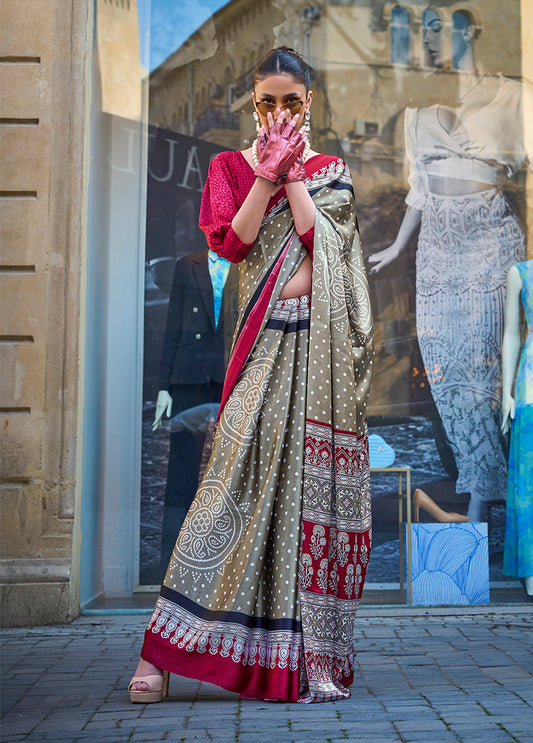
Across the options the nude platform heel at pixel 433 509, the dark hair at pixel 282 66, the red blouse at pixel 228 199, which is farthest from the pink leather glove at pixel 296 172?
the nude platform heel at pixel 433 509

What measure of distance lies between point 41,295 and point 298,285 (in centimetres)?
200

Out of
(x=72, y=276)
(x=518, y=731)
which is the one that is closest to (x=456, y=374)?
(x=72, y=276)

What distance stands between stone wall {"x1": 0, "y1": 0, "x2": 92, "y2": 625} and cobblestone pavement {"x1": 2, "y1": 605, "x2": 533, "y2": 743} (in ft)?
1.39

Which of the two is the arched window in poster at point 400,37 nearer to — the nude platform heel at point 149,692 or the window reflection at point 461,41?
the window reflection at point 461,41

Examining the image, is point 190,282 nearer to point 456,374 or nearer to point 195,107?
point 195,107

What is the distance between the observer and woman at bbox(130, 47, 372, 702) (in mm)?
2867

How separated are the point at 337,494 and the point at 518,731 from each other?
3.07 feet

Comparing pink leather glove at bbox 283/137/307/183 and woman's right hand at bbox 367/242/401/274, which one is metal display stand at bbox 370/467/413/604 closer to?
woman's right hand at bbox 367/242/401/274

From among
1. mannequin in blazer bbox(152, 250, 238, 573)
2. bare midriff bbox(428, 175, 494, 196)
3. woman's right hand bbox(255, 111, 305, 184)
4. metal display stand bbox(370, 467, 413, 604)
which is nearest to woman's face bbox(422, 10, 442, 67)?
bare midriff bbox(428, 175, 494, 196)

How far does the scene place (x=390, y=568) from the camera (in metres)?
5.07

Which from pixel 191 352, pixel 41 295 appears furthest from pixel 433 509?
pixel 41 295

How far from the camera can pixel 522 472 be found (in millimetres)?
5160

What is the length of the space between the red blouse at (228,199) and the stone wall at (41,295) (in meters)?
1.67

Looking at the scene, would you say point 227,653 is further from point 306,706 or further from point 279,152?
point 279,152
